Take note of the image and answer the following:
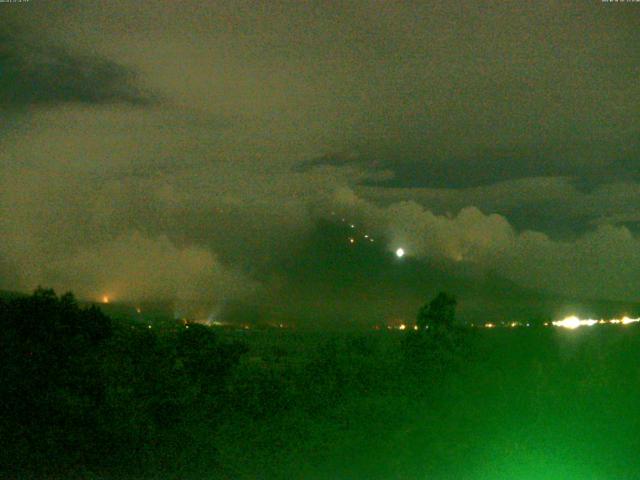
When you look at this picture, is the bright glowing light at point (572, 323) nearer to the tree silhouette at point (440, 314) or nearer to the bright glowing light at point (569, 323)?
the bright glowing light at point (569, 323)

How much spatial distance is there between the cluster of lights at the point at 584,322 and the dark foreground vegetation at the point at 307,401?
93 centimetres

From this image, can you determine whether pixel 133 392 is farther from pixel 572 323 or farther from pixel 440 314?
pixel 572 323

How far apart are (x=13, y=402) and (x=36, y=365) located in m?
0.49

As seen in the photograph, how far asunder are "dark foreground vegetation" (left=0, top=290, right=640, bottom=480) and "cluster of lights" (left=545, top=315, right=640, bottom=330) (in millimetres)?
934

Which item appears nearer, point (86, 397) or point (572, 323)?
point (86, 397)

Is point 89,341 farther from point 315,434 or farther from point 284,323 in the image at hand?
point 284,323

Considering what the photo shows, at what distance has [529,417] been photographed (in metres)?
12.1

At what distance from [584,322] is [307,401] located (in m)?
7.67

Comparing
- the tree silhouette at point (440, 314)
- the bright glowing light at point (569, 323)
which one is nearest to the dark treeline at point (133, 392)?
the tree silhouette at point (440, 314)

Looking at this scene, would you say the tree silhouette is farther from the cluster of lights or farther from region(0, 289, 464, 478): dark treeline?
the cluster of lights

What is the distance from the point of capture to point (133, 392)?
10.2 metres

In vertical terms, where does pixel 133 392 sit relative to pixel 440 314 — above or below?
below

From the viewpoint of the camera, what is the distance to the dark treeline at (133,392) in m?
9.02

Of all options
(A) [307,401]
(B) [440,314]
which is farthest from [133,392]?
(B) [440,314]
